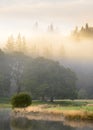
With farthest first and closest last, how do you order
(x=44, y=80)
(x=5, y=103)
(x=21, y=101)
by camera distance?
(x=44, y=80), (x=5, y=103), (x=21, y=101)

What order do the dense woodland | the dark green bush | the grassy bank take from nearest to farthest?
the dark green bush, the grassy bank, the dense woodland

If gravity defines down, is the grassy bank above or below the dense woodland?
below

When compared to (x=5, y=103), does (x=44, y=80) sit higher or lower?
higher

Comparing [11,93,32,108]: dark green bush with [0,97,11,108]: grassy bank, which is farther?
[0,97,11,108]: grassy bank

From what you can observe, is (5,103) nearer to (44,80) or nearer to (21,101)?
(44,80)

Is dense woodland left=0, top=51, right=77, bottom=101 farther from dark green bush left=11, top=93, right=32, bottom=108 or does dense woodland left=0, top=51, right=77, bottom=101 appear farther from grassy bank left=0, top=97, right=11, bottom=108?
dark green bush left=11, top=93, right=32, bottom=108

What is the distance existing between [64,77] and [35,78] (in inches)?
370

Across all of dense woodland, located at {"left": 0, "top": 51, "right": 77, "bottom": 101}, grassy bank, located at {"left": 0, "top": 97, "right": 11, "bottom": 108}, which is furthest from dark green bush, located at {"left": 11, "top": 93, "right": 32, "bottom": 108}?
dense woodland, located at {"left": 0, "top": 51, "right": 77, "bottom": 101}

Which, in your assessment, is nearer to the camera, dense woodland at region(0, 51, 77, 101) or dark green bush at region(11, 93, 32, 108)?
dark green bush at region(11, 93, 32, 108)

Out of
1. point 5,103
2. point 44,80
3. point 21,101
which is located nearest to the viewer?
point 21,101

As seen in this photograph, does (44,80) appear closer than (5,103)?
No

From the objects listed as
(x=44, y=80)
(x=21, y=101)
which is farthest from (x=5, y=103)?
(x=21, y=101)

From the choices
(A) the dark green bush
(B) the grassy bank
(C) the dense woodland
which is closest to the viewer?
(A) the dark green bush

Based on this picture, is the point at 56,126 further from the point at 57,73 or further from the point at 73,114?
the point at 57,73
